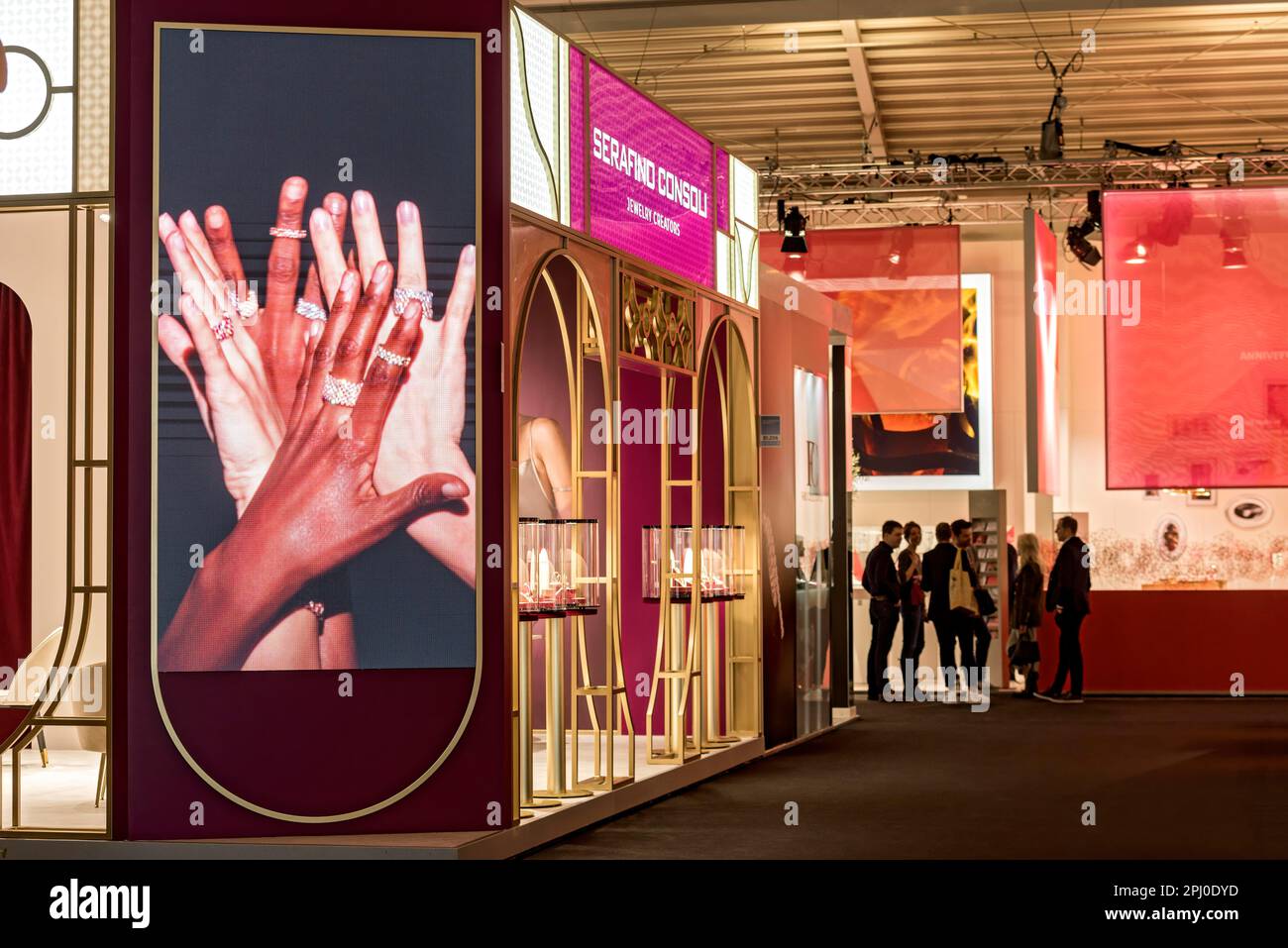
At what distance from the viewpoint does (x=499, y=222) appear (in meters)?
6.15

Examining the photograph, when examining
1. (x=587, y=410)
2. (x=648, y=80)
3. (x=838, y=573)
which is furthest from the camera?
(x=648, y=80)

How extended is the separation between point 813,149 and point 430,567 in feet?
36.2

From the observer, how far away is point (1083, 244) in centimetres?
1617

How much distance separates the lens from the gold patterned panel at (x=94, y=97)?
19.7ft

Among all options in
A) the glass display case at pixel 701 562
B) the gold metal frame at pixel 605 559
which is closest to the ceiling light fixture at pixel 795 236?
the glass display case at pixel 701 562

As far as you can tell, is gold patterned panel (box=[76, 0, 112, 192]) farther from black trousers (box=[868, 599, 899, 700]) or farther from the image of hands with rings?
black trousers (box=[868, 599, 899, 700])

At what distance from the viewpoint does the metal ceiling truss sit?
1463 centimetres

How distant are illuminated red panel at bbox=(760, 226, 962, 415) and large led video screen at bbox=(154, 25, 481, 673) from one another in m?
8.56

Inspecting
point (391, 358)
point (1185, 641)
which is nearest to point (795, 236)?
point (1185, 641)

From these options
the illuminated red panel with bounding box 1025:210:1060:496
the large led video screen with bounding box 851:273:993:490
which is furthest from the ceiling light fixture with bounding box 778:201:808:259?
the large led video screen with bounding box 851:273:993:490

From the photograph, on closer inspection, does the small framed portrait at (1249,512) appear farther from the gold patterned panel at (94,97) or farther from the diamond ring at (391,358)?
the gold patterned panel at (94,97)

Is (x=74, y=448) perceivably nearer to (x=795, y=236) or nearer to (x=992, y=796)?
(x=992, y=796)
